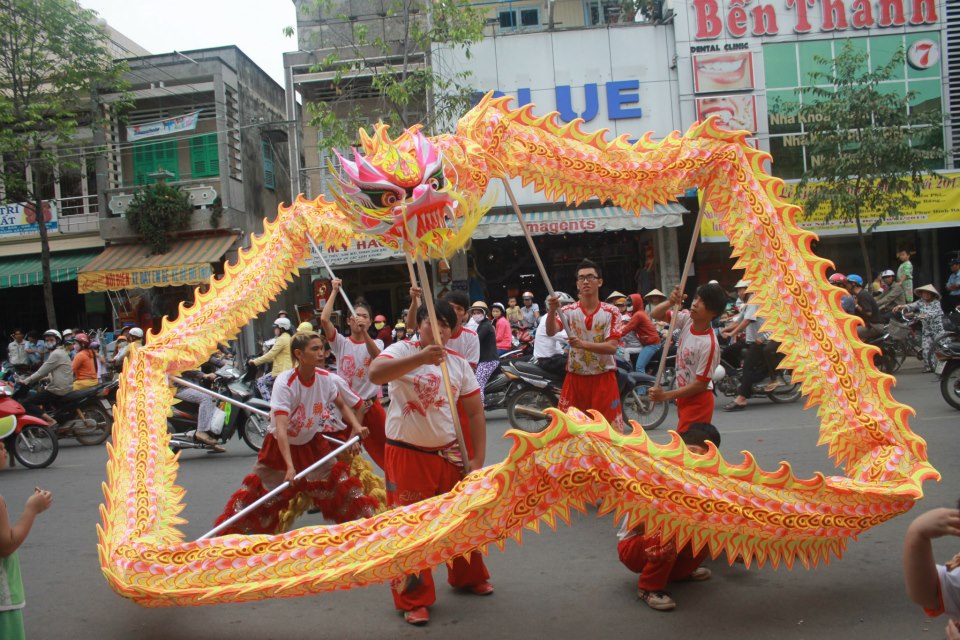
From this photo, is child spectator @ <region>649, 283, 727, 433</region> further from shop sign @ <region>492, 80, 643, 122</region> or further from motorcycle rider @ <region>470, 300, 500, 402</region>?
shop sign @ <region>492, 80, 643, 122</region>

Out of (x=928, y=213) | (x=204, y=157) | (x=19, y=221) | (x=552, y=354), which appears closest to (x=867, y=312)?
(x=552, y=354)

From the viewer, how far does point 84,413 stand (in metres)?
9.94

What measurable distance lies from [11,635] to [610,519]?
3.60 meters

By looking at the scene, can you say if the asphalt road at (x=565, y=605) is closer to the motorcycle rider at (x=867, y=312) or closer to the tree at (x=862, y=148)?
the motorcycle rider at (x=867, y=312)

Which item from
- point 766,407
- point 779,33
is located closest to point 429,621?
point 766,407

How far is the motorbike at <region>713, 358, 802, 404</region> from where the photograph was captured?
9664mm

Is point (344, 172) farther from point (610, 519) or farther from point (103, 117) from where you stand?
point (103, 117)

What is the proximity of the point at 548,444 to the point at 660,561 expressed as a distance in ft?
3.44

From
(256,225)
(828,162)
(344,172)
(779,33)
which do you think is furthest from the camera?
(256,225)

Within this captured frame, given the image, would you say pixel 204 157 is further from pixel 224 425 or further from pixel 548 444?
pixel 548 444

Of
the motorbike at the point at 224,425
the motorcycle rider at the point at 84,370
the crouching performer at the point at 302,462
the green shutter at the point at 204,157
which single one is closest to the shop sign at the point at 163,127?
the green shutter at the point at 204,157

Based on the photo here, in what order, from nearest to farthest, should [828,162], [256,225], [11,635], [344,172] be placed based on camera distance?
[11,635], [344,172], [828,162], [256,225]

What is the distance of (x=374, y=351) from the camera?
6.09m

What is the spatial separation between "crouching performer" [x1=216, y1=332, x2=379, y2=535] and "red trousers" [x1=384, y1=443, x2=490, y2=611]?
0.84m
